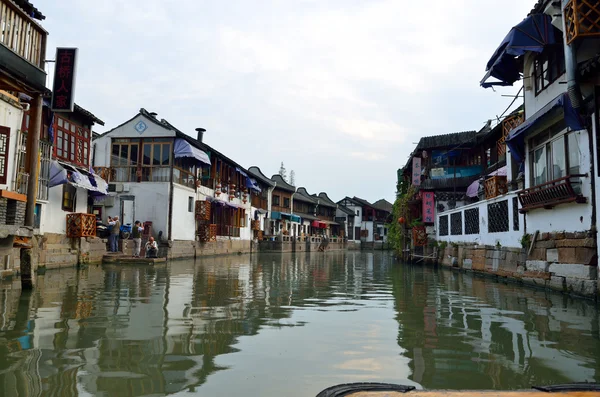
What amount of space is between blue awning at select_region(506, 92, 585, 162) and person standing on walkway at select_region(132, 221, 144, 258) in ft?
48.7

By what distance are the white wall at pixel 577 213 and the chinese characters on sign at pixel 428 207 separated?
41.7ft

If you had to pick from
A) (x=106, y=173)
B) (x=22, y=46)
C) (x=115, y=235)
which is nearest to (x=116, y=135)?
(x=106, y=173)

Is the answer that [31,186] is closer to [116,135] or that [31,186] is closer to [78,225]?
[78,225]

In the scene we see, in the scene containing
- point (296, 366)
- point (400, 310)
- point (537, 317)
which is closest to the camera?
point (296, 366)

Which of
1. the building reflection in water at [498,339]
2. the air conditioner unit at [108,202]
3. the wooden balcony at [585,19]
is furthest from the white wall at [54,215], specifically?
the wooden balcony at [585,19]

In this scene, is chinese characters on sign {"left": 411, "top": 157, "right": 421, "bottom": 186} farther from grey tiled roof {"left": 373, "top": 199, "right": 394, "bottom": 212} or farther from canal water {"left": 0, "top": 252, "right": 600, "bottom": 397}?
grey tiled roof {"left": 373, "top": 199, "right": 394, "bottom": 212}

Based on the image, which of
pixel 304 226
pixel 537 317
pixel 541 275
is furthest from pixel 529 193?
pixel 304 226

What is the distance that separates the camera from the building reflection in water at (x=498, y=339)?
4.43 meters

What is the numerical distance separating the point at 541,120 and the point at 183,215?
18.4 meters

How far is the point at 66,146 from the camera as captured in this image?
1805 cm

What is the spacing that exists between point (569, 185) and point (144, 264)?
1527cm

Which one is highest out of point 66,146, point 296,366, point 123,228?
point 66,146

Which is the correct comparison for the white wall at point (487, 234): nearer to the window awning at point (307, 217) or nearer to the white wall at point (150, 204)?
the white wall at point (150, 204)

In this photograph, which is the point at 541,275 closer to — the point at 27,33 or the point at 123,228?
the point at 27,33
